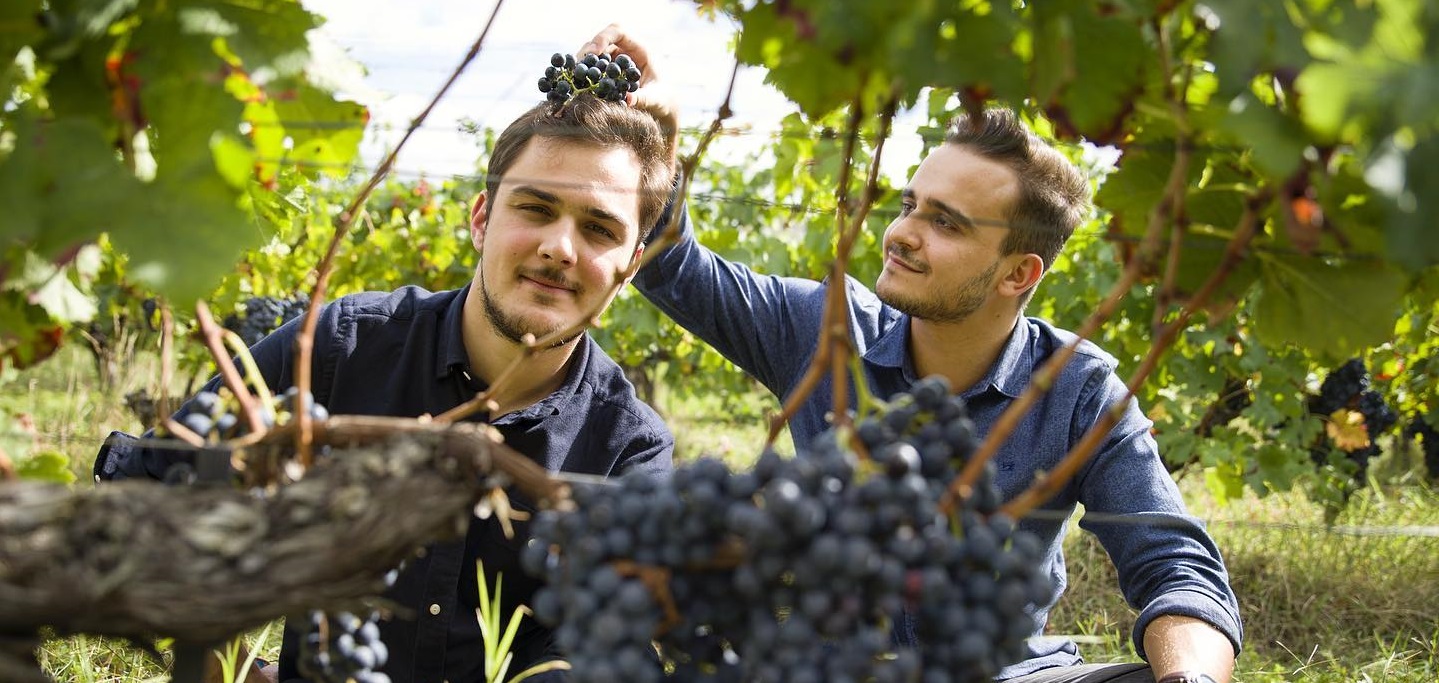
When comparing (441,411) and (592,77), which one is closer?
(592,77)

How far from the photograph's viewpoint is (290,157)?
1222 millimetres

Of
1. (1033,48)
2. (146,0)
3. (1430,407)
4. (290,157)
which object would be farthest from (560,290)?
(1430,407)

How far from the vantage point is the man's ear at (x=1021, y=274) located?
8.24 ft

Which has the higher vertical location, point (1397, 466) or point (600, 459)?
point (600, 459)

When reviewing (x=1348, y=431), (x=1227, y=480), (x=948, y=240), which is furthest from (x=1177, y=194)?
(x=1348, y=431)

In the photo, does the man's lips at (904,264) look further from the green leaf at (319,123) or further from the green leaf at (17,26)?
the green leaf at (17,26)

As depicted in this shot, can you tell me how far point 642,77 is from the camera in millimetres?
2213

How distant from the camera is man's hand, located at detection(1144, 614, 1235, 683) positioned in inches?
69.2

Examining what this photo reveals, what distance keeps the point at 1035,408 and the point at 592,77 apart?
44.2 inches

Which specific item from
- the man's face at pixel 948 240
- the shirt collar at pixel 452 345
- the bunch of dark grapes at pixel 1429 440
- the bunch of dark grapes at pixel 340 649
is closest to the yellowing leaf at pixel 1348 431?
the bunch of dark grapes at pixel 1429 440

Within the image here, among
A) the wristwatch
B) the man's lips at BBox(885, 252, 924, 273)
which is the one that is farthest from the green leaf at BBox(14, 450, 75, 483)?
the man's lips at BBox(885, 252, 924, 273)

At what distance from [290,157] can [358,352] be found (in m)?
1.10

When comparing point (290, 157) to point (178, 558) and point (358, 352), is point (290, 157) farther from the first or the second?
point (358, 352)

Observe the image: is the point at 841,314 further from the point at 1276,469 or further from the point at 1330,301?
the point at 1276,469
